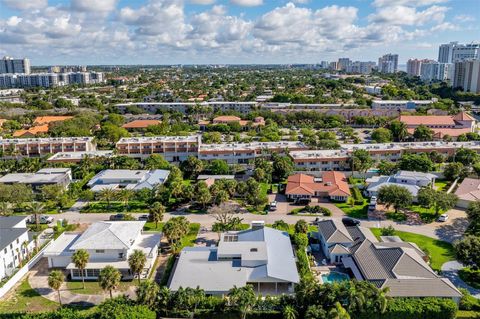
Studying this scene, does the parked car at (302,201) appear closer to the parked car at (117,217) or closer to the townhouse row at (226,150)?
the townhouse row at (226,150)

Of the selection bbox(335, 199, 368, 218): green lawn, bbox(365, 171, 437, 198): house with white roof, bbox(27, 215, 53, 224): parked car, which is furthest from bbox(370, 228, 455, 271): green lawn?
bbox(27, 215, 53, 224): parked car

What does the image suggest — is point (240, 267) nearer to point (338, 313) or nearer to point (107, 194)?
point (338, 313)

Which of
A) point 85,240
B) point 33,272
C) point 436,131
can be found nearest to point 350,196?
point 85,240

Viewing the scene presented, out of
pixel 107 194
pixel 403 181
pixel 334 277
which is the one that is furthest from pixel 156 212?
pixel 403 181

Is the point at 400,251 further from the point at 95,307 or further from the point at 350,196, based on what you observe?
the point at 95,307

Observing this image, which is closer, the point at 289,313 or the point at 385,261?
the point at 289,313
